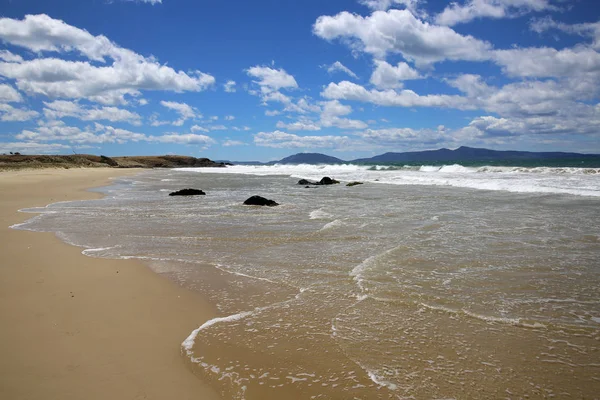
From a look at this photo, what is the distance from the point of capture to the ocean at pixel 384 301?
3.23m

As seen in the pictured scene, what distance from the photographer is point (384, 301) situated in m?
4.93

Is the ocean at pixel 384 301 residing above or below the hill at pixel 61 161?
below

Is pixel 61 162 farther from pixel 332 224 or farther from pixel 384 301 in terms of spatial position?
pixel 384 301

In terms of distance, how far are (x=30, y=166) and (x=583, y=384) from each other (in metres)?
61.2

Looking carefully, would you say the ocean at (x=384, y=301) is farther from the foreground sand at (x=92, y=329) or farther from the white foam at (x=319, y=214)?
the white foam at (x=319, y=214)

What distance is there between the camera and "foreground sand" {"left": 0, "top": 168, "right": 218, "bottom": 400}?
10.4 feet

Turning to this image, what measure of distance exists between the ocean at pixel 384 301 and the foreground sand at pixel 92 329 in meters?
0.30

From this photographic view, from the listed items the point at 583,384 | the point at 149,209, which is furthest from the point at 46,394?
the point at 149,209

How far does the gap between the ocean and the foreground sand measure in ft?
0.99

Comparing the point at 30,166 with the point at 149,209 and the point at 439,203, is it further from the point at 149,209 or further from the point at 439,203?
the point at 439,203

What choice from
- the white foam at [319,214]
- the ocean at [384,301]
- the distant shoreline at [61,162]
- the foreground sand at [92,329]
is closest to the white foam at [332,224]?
the ocean at [384,301]

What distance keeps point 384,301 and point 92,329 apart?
3.49 meters

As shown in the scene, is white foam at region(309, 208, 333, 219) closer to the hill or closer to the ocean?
the ocean

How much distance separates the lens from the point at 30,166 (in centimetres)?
5050
